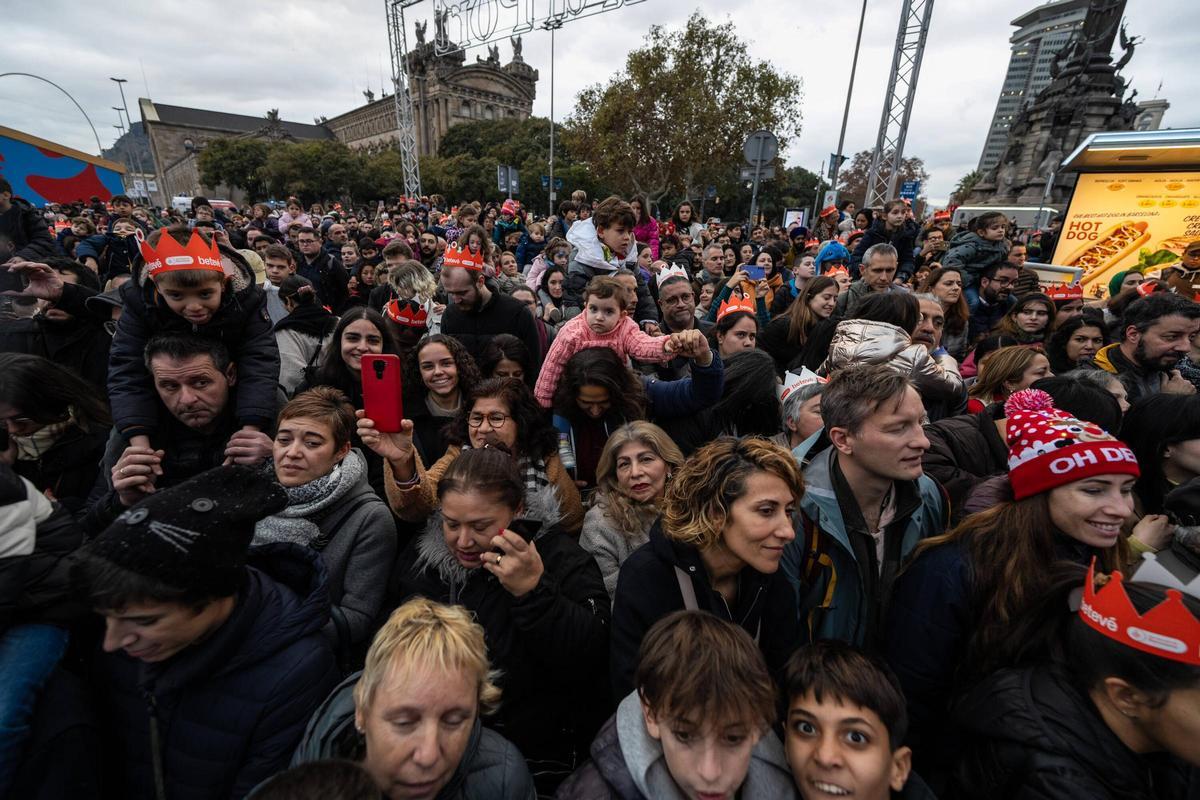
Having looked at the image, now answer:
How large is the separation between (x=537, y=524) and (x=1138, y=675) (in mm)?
1923

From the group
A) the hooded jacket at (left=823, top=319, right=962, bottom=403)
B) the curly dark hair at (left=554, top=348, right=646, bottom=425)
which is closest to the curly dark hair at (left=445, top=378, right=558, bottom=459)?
the curly dark hair at (left=554, top=348, right=646, bottom=425)

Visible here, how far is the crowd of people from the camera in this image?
135 cm

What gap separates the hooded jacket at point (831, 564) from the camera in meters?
2.06

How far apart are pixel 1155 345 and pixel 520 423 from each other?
4.40 meters

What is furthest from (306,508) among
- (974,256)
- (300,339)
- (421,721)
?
(974,256)

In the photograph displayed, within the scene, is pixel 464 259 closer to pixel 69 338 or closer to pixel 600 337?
pixel 600 337

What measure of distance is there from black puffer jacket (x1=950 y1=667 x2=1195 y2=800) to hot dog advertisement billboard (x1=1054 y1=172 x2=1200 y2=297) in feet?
33.8

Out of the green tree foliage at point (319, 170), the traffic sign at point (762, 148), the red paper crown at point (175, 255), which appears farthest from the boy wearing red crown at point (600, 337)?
the green tree foliage at point (319, 170)

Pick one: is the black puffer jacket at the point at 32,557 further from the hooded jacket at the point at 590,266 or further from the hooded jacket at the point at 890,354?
the hooded jacket at the point at 590,266

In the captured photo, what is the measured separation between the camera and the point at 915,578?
6.20 ft

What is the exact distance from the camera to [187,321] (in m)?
2.48

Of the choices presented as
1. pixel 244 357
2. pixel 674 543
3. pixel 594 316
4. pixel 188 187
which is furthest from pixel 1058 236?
pixel 188 187

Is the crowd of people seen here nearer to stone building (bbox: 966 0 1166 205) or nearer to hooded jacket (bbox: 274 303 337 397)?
hooded jacket (bbox: 274 303 337 397)

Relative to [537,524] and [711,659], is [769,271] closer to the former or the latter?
[537,524]
